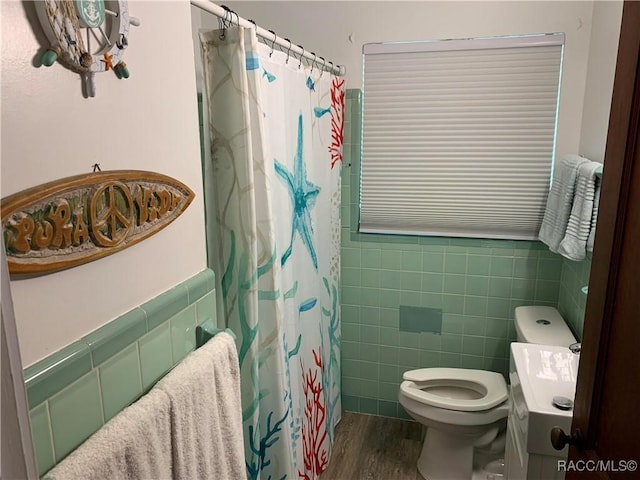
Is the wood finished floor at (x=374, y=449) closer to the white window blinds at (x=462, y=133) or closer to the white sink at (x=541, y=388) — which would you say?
the white sink at (x=541, y=388)

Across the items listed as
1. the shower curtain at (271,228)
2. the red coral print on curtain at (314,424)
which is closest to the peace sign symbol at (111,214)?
the shower curtain at (271,228)

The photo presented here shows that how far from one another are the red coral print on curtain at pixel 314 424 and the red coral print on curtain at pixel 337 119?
92cm

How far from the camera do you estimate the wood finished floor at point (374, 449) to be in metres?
2.40

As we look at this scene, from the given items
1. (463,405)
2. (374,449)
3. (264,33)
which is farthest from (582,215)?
(374,449)

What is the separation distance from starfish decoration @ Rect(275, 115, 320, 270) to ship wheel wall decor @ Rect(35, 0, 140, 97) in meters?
0.83

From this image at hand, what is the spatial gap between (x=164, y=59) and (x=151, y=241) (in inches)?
14.4

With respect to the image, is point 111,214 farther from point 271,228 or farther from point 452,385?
point 452,385

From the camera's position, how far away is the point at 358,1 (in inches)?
93.9

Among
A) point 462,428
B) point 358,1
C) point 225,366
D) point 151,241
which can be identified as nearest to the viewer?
point 151,241

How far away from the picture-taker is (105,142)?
85 cm

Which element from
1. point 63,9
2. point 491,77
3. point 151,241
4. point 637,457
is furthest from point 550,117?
point 63,9

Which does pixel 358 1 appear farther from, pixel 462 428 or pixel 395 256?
pixel 462 428

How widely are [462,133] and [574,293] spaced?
868 millimetres

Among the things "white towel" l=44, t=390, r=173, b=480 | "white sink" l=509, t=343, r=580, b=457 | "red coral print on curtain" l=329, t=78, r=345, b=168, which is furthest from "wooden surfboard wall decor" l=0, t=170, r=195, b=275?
"red coral print on curtain" l=329, t=78, r=345, b=168
